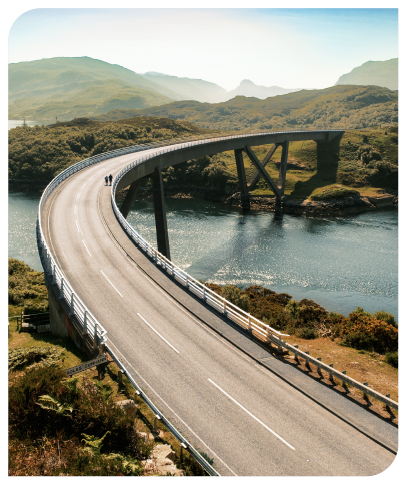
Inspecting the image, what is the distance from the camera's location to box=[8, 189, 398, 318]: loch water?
50.0m

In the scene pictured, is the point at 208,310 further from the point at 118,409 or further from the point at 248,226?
the point at 248,226

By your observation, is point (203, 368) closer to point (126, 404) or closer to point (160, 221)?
point (126, 404)

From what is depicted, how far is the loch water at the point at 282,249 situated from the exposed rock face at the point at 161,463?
1388 inches

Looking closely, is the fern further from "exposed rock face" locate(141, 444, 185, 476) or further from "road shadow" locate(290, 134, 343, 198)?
"road shadow" locate(290, 134, 343, 198)

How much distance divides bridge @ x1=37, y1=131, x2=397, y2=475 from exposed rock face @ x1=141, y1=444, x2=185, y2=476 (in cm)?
68

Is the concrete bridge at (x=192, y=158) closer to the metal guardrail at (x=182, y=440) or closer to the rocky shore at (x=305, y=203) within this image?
the rocky shore at (x=305, y=203)

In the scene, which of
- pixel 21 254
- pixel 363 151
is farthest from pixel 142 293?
pixel 363 151

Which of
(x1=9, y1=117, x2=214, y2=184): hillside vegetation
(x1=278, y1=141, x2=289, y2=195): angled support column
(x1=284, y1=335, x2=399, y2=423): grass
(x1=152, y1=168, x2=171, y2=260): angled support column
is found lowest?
(x1=284, y1=335, x2=399, y2=423): grass

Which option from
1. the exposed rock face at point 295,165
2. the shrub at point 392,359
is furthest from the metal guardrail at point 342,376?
the exposed rock face at point 295,165

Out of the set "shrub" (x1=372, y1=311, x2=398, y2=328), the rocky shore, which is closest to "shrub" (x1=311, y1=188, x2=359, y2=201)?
the rocky shore

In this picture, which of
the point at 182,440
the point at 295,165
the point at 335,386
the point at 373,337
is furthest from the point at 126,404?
the point at 295,165

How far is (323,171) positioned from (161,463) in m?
115

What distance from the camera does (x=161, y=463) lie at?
11648mm
